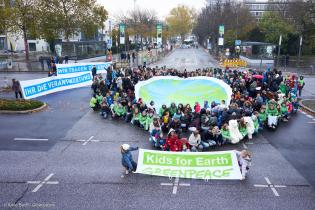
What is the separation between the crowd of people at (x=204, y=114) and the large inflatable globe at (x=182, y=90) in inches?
32.8

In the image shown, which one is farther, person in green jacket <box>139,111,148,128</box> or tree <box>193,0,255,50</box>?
tree <box>193,0,255,50</box>

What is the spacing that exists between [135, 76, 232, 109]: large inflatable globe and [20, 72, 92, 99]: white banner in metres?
7.18

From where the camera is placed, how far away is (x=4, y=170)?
1077 centimetres

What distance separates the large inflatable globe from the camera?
66.5ft

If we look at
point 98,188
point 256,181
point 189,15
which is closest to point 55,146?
point 98,188

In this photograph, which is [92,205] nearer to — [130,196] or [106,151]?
[130,196]

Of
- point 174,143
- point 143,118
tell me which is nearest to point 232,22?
point 143,118

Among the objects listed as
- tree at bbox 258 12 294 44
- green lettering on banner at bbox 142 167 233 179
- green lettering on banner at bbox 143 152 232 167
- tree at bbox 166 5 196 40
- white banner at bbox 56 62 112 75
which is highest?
tree at bbox 166 5 196 40

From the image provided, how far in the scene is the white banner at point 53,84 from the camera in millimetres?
21397

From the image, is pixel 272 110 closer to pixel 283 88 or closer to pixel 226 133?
pixel 226 133

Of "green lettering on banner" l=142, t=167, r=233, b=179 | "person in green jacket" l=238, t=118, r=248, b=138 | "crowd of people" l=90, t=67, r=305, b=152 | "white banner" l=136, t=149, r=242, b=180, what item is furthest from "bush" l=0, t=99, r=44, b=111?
"person in green jacket" l=238, t=118, r=248, b=138

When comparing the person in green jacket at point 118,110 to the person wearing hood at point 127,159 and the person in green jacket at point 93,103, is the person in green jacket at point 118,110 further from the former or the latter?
the person wearing hood at point 127,159

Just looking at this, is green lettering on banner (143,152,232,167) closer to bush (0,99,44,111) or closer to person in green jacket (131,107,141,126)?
person in green jacket (131,107,141,126)

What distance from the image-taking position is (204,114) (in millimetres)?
14539
